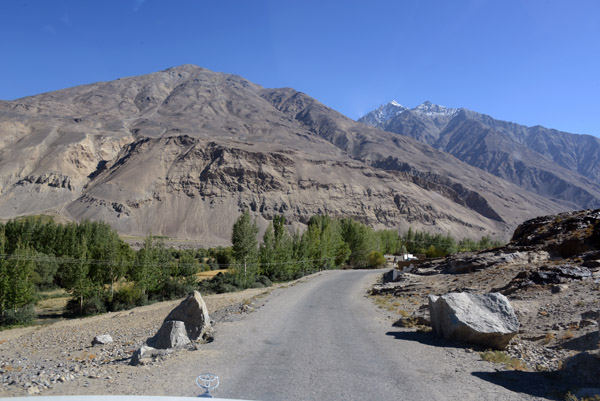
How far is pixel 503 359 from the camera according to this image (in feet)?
31.7

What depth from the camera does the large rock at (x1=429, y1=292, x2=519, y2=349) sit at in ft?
34.7

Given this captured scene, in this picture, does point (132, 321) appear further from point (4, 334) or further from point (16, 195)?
point (16, 195)

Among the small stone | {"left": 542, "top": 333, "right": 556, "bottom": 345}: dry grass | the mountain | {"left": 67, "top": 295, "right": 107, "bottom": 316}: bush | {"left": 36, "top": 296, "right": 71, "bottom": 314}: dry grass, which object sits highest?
the mountain

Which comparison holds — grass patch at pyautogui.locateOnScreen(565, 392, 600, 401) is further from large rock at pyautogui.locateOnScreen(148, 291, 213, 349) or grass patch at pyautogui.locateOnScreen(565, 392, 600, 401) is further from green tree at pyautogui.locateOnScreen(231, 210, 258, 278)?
green tree at pyautogui.locateOnScreen(231, 210, 258, 278)

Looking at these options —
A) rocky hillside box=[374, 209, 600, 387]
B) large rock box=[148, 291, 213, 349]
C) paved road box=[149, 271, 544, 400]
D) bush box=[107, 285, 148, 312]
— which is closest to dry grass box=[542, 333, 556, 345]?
rocky hillside box=[374, 209, 600, 387]

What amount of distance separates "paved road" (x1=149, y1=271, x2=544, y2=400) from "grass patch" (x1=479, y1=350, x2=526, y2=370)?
273mm

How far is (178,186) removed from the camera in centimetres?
14225

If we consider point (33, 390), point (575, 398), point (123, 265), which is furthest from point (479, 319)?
point (123, 265)

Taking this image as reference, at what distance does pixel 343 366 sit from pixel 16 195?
6006 inches

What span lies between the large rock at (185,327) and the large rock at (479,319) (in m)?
7.53

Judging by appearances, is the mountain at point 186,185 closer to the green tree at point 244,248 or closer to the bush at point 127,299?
the green tree at point 244,248

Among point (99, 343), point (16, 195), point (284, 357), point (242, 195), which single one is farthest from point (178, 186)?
point (284, 357)

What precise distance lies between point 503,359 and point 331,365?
4.38 m

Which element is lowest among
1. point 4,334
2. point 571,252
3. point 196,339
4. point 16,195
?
point 4,334
